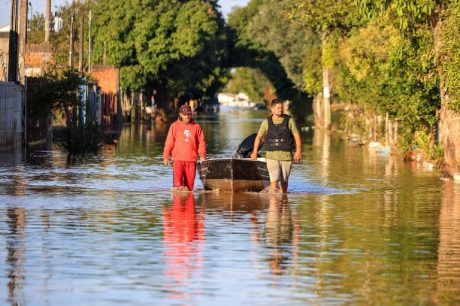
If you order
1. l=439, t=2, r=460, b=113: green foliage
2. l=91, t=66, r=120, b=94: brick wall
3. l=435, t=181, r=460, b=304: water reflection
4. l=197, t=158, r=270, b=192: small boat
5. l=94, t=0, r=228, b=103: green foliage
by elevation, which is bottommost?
l=435, t=181, r=460, b=304: water reflection

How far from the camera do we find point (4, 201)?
23.7m

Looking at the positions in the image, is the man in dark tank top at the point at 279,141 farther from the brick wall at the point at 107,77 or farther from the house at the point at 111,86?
the brick wall at the point at 107,77

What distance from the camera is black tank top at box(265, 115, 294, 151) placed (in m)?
24.5

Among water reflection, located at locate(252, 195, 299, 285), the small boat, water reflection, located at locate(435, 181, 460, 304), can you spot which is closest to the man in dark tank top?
water reflection, located at locate(252, 195, 299, 285)

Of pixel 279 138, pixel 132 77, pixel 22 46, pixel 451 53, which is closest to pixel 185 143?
pixel 279 138

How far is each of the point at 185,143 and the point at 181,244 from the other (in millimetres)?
8320

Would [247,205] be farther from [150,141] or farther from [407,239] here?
[150,141]

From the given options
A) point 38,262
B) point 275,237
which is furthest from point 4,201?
point 38,262

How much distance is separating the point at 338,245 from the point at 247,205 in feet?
21.6

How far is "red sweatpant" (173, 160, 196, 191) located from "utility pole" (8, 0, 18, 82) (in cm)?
1985

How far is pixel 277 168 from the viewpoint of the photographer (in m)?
24.7

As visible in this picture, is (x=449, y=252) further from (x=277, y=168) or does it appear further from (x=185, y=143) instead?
(x=185, y=143)

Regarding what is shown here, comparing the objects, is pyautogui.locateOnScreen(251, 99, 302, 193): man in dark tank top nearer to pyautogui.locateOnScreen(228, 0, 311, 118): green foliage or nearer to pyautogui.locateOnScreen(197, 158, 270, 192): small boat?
pyautogui.locateOnScreen(197, 158, 270, 192): small boat

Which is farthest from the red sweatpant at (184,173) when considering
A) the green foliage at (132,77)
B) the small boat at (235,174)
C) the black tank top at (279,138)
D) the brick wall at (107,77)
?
the green foliage at (132,77)
